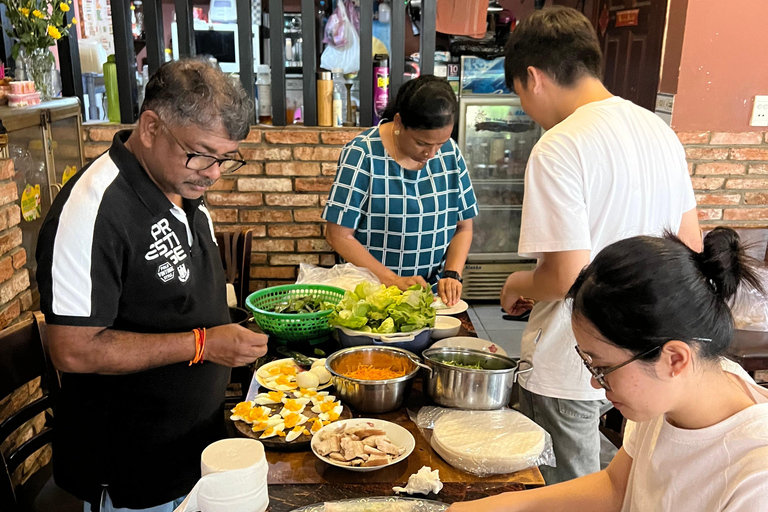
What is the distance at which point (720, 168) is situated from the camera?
12.2 ft

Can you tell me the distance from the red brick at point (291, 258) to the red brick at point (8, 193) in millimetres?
1526

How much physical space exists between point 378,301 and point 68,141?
6.86 ft

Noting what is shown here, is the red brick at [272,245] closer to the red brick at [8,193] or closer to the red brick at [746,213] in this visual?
the red brick at [8,193]

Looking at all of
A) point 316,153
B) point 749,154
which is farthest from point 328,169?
point 749,154

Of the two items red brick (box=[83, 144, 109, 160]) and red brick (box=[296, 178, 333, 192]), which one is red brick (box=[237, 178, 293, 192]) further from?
red brick (box=[83, 144, 109, 160])

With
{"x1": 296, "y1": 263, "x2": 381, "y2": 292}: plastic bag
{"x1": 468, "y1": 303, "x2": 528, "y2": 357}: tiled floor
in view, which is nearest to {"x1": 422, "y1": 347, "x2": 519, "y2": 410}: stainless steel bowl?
{"x1": 296, "y1": 263, "x2": 381, "y2": 292}: plastic bag

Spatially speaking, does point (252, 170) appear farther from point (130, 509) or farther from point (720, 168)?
point (720, 168)

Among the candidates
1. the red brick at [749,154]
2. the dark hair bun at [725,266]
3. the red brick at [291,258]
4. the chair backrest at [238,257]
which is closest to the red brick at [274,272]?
the red brick at [291,258]

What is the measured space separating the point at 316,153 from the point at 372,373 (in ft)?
6.49

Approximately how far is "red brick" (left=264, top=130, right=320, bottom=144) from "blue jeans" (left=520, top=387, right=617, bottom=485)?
207 cm

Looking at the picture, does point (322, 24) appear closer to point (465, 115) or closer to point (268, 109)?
point (465, 115)

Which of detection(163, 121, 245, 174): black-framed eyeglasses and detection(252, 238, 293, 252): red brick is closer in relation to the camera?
detection(163, 121, 245, 174): black-framed eyeglasses

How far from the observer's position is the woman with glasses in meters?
1.00

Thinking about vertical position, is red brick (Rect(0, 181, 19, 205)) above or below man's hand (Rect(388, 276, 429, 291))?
above
